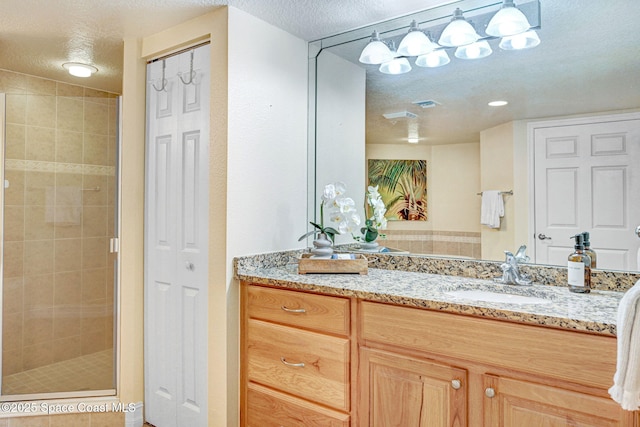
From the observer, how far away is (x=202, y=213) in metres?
2.05

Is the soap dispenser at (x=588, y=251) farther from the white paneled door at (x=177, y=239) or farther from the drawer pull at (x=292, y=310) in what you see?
the white paneled door at (x=177, y=239)

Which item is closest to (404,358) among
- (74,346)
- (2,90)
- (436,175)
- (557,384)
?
(557,384)

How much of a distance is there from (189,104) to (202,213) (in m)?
0.58

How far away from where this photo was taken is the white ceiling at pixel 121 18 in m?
1.93

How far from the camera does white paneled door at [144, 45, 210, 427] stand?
81.2 inches

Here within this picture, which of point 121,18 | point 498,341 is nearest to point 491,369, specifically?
point 498,341

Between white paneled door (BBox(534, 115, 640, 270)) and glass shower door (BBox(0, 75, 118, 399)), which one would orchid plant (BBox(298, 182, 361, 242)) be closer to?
white paneled door (BBox(534, 115, 640, 270))

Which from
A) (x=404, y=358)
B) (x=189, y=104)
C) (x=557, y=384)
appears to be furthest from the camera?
(x=189, y=104)

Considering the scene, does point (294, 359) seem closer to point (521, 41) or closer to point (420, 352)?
point (420, 352)

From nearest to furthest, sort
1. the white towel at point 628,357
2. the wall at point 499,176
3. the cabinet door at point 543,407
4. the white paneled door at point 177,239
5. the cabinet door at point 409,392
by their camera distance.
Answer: the white towel at point 628,357
the cabinet door at point 543,407
the cabinet door at point 409,392
the wall at point 499,176
the white paneled door at point 177,239

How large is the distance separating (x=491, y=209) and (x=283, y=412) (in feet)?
4.28

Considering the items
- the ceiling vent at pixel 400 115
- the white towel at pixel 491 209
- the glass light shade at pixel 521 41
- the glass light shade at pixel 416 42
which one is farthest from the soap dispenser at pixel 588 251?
the glass light shade at pixel 416 42

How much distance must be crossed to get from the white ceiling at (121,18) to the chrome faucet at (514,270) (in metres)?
1.21

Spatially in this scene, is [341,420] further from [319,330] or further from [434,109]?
[434,109]
